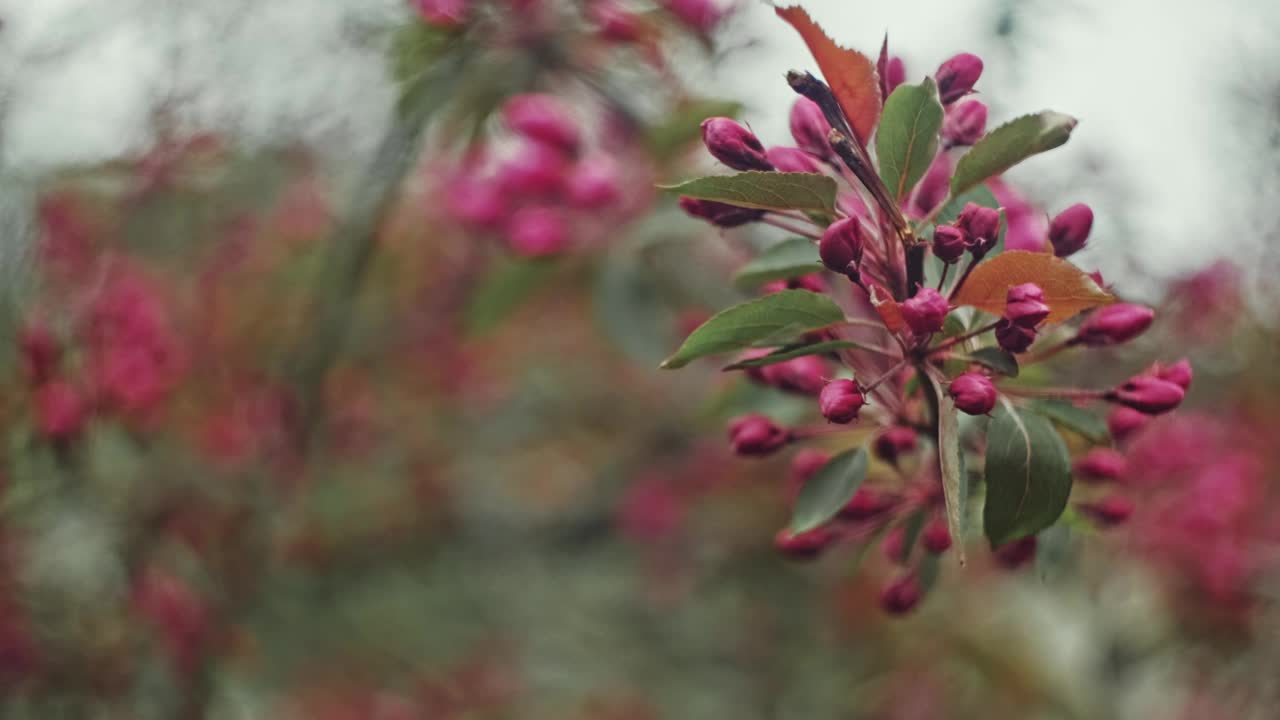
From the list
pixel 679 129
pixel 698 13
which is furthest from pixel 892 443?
pixel 698 13

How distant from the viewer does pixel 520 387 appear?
3475 millimetres

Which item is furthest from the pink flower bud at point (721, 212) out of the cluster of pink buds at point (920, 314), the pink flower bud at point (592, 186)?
the pink flower bud at point (592, 186)

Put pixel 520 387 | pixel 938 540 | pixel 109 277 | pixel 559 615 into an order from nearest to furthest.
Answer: pixel 938 540 < pixel 109 277 < pixel 559 615 < pixel 520 387

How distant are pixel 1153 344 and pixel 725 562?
1.69 meters

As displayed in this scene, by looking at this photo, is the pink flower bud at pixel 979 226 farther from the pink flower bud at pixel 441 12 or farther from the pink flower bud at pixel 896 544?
the pink flower bud at pixel 441 12

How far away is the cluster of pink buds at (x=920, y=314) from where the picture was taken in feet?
2.34

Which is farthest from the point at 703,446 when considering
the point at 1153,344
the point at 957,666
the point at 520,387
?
the point at 1153,344

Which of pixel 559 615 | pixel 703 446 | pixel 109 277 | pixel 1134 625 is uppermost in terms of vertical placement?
pixel 109 277

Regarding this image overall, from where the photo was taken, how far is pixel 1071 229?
2.78 feet

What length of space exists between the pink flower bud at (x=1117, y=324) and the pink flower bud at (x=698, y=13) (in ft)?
3.25

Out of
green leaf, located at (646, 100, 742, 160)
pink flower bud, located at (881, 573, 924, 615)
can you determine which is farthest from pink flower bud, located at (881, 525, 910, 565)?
green leaf, located at (646, 100, 742, 160)

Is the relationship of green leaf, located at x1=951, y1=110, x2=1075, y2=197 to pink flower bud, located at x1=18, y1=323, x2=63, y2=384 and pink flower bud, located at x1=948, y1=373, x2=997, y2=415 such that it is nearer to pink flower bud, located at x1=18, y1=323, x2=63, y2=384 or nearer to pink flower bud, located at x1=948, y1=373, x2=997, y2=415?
pink flower bud, located at x1=948, y1=373, x2=997, y2=415

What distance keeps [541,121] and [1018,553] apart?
3.96 feet

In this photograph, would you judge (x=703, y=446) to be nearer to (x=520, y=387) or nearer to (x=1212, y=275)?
(x=520, y=387)
